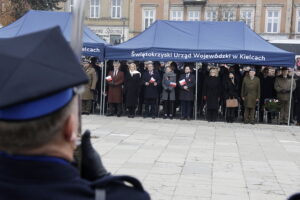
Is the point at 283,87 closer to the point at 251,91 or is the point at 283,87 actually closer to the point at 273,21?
the point at 251,91

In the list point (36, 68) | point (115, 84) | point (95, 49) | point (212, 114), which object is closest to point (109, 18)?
point (95, 49)

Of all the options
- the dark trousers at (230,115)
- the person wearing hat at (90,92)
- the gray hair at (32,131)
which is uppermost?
the gray hair at (32,131)

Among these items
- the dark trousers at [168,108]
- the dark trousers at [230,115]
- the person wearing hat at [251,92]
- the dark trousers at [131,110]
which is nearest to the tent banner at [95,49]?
the dark trousers at [131,110]

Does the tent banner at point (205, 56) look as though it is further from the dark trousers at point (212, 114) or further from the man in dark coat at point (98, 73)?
the dark trousers at point (212, 114)

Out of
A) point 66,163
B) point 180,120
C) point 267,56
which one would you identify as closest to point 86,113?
point 180,120

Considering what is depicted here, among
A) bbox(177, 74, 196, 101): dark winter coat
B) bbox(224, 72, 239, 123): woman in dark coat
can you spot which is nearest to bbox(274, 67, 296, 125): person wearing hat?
bbox(224, 72, 239, 123): woman in dark coat

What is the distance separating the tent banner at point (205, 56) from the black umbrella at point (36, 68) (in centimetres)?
1283

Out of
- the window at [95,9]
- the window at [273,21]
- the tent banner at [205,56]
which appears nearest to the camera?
the tent banner at [205,56]

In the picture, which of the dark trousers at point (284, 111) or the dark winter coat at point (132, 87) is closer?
the dark trousers at point (284, 111)

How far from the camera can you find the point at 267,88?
48.9 ft

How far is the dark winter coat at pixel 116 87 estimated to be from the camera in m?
14.8

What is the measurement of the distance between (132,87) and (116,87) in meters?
0.55

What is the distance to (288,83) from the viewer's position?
14.3 metres

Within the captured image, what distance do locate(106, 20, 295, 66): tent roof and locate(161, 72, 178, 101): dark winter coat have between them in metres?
0.61
